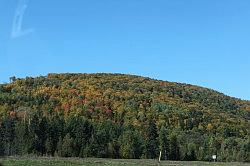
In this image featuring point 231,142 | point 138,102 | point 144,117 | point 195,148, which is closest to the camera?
point 195,148

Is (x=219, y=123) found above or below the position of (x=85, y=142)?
above

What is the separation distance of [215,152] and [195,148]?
22.7 feet

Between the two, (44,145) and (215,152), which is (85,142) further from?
(215,152)

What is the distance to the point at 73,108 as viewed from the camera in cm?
17600

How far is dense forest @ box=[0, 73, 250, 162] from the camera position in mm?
118375

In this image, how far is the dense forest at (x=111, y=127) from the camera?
118 m

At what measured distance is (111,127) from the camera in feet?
439

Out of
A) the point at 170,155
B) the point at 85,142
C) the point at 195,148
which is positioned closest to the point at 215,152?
the point at 195,148

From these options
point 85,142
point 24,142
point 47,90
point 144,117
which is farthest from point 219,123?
point 24,142

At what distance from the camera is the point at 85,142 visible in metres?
121

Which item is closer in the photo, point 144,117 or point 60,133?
point 60,133

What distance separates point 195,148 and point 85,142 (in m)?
28.8

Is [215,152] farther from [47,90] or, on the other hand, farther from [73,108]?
[47,90]

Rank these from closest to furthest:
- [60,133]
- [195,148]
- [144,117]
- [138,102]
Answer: [60,133]
[195,148]
[144,117]
[138,102]
